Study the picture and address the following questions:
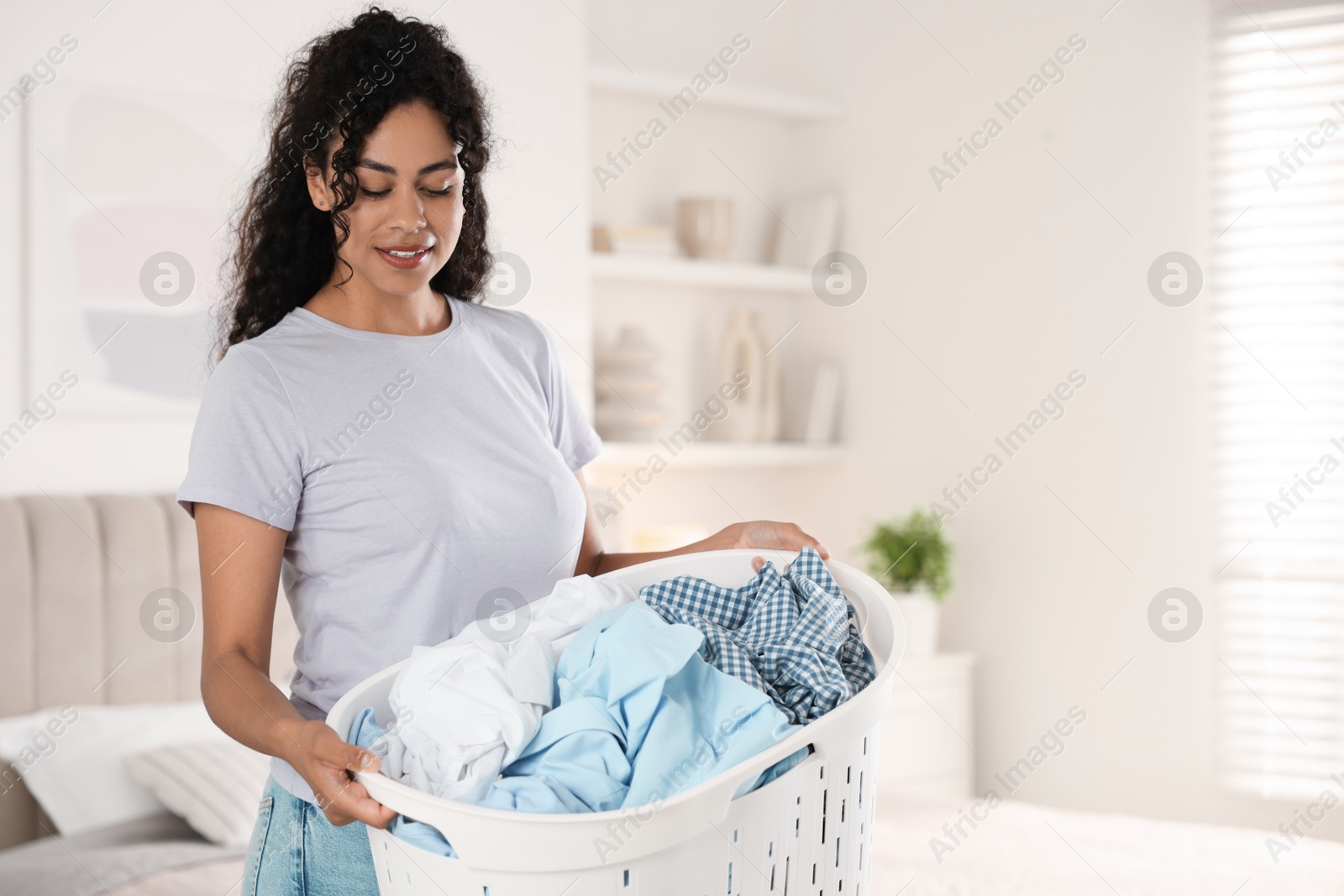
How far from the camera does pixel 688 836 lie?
0.76 m

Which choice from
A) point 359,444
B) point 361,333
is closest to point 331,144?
point 361,333

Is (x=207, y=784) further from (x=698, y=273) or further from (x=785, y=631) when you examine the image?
(x=698, y=273)

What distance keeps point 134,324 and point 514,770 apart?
211 centimetres

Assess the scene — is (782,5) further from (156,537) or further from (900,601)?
(156,537)

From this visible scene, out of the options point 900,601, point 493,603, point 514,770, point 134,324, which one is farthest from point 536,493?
point 900,601

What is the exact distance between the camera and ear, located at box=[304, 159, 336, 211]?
112 cm

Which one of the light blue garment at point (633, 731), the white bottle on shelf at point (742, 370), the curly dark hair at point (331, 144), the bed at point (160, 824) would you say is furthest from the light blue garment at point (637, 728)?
the white bottle on shelf at point (742, 370)

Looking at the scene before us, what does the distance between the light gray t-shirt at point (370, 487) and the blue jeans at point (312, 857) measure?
0.04 metres

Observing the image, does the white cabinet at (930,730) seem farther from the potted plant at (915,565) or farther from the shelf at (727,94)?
the shelf at (727,94)

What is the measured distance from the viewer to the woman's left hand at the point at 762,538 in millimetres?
1182

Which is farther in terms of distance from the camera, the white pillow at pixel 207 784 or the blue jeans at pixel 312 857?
the white pillow at pixel 207 784

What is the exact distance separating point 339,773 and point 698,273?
9.55ft

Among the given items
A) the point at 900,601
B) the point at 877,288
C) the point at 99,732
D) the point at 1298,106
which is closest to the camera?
the point at 99,732

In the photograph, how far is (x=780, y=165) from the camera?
13.5 ft
